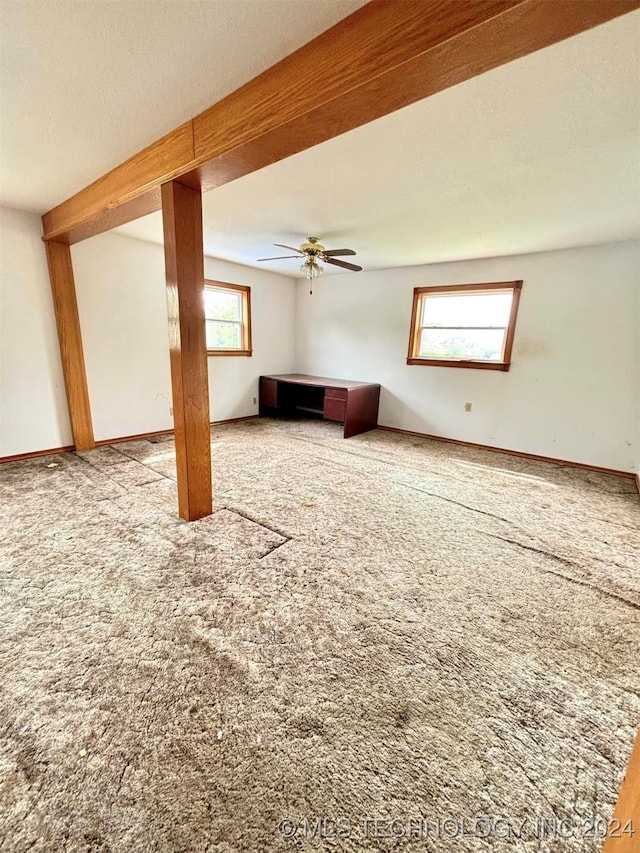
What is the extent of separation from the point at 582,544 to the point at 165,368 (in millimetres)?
4548

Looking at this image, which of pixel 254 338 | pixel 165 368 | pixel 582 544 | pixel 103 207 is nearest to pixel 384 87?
pixel 103 207

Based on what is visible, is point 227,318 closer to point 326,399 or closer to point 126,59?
point 326,399

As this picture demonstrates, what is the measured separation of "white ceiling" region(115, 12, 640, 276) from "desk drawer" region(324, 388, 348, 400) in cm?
176

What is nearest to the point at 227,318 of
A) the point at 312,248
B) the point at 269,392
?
the point at 269,392

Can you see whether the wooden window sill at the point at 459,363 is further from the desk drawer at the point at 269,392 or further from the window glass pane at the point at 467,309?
the desk drawer at the point at 269,392

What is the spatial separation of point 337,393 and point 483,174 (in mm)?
2895

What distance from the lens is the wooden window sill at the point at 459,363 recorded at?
407 cm

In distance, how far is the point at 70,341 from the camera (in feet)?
11.2

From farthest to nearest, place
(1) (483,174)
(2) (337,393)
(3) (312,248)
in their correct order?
(2) (337,393) < (3) (312,248) < (1) (483,174)

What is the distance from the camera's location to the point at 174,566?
1.88 m

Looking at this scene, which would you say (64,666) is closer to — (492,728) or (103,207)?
(492,728)

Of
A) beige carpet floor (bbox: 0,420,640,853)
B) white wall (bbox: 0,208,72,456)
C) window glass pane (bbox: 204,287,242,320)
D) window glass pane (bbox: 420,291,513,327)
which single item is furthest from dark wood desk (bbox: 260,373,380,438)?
white wall (bbox: 0,208,72,456)

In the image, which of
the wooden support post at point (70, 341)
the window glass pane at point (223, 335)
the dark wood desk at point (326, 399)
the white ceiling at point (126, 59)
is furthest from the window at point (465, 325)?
the wooden support post at point (70, 341)

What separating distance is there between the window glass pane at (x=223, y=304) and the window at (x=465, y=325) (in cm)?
261
